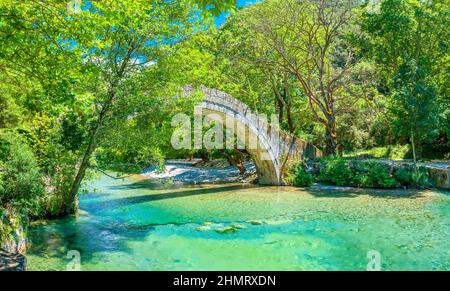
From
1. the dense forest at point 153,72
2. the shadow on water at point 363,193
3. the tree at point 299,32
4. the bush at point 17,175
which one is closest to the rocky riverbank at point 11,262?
the dense forest at point 153,72

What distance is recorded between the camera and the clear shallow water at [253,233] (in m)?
6.93

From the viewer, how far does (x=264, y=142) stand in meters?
18.1

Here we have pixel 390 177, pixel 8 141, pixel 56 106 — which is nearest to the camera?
pixel 56 106

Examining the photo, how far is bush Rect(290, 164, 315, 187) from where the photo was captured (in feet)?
58.4

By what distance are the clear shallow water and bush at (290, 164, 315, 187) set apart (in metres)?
3.12

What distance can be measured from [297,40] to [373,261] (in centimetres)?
1549

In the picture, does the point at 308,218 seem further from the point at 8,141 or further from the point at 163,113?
the point at 8,141

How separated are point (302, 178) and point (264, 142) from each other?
7.66 feet

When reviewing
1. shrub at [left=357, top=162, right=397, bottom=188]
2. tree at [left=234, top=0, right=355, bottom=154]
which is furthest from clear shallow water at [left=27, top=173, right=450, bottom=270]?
tree at [left=234, top=0, right=355, bottom=154]

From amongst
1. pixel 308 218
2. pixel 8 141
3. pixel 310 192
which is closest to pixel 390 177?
pixel 310 192

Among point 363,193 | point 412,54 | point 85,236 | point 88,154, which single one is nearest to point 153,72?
point 88,154

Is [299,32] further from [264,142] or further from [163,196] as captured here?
[163,196]

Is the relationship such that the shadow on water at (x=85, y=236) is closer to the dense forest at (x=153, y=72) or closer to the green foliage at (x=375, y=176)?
the dense forest at (x=153, y=72)

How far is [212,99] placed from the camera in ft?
50.5
